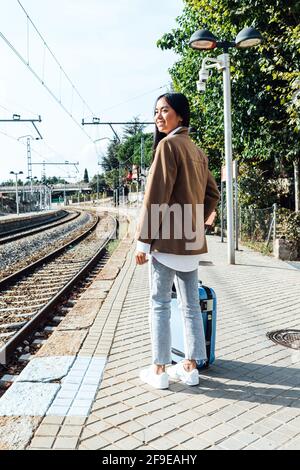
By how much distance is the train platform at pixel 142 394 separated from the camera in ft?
8.43

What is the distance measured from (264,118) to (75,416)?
12.7m

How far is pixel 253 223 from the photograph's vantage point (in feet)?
50.1

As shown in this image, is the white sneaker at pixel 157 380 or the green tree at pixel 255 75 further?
the green tree at pixel 255 75

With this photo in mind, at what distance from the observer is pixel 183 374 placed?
132 inches

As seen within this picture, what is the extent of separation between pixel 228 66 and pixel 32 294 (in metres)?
6.92

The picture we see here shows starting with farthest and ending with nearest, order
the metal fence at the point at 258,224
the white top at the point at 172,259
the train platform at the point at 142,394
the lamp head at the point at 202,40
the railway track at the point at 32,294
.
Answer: the metal fence at the point at 258,224
the lamp head at the point at 202,40
the railway track at the point at 32,294
the white top at the point at 172,259
the train platform at the point at 142,394

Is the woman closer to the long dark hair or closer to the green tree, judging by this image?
the long dark hair

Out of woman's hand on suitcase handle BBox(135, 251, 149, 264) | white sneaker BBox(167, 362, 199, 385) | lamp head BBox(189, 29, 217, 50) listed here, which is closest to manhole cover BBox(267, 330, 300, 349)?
white sneaker BBox(167, 362, 199, 385)

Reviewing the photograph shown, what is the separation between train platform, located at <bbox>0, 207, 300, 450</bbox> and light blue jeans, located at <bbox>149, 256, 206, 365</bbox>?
0.94 feet

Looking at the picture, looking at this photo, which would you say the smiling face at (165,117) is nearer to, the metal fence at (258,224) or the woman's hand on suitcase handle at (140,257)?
the woman's hand on suitcase handle at (140,257)

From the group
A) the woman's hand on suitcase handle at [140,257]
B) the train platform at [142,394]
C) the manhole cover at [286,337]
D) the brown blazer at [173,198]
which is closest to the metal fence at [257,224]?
the train platform at [142,394]

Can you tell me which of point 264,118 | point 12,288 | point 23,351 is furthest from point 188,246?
point 264,118

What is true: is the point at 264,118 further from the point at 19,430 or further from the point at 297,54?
the point at 19,430

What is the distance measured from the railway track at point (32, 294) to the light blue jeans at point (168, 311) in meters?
1.77
